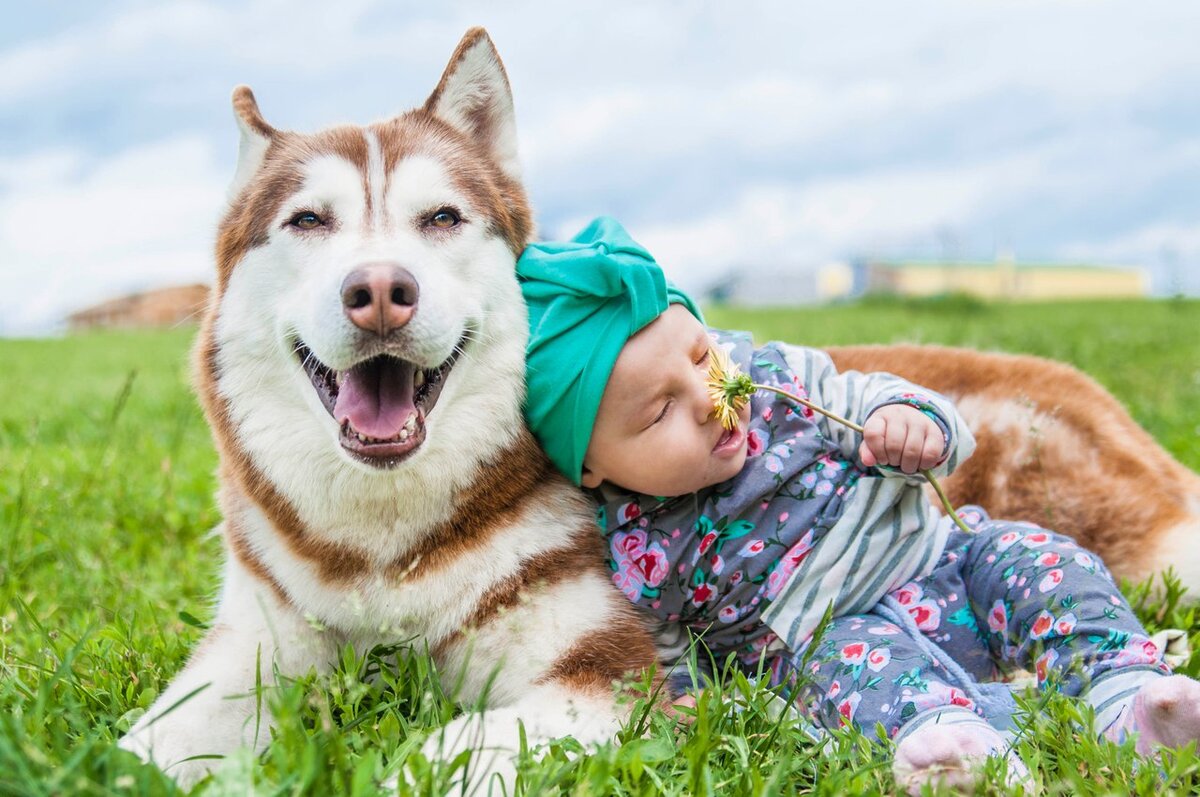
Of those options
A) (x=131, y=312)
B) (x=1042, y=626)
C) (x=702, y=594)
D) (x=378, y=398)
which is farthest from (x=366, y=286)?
(x=131, y=312)

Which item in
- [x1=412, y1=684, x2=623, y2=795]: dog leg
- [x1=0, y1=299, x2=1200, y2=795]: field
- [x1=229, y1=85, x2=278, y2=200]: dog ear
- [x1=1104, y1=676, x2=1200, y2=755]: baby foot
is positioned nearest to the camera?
[x1=0, y1=299, x2=1200, y2=795]: field

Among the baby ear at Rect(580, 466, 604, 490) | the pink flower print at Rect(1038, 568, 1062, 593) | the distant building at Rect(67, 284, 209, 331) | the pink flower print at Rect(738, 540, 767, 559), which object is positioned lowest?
the distant building at Rect(67, 284, 209, 331)

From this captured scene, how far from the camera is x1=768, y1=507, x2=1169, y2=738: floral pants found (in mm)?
2260

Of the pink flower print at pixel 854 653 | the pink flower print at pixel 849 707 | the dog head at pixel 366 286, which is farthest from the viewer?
the pink flower print at pixel 854 653

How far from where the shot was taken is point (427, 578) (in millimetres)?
2334

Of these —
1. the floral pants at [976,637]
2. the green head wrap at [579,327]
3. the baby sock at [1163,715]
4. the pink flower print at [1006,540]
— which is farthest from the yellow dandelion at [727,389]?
the baby sock at [1163,715]

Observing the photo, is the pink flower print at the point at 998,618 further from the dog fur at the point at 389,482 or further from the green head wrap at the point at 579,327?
the green head wrap at the point at 579,327

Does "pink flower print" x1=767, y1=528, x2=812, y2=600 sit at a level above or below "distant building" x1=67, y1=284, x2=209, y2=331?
above

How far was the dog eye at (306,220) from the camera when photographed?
2395 mm

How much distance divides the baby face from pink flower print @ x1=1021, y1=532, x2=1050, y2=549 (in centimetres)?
88

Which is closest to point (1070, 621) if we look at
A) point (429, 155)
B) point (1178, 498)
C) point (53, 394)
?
point (1178, 498)

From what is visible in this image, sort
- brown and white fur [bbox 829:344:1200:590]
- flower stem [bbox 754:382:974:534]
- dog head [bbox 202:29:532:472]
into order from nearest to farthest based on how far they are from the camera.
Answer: dog head [bbox 202:29:532:472], flower stem [bbox 754:382:974:534], brown and white fur [bbox 829:344:1200:590]

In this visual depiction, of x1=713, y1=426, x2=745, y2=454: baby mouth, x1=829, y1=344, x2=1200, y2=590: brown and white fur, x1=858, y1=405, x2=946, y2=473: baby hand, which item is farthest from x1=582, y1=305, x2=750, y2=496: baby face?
x1=829, y1=344, x2=1200, y2=590: brown and white fur

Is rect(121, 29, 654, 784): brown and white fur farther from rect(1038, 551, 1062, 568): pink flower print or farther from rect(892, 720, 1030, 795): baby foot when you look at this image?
rect(1038, 551, 1062, 568): pink flower print
